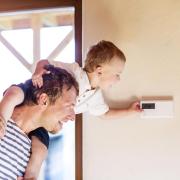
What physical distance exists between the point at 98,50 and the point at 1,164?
2.01ft

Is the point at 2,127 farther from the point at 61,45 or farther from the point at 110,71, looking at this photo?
the point at 61,45

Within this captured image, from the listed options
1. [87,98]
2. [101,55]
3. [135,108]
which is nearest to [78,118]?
[87,98]

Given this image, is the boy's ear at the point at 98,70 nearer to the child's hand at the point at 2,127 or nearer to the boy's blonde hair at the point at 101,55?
the boy's blonde hair at the point at 101,55

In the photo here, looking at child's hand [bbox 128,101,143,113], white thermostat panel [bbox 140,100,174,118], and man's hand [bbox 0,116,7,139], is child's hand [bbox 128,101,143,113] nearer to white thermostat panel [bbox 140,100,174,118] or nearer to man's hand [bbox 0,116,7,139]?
white thermostat panel [bbox 140,100,174,118]

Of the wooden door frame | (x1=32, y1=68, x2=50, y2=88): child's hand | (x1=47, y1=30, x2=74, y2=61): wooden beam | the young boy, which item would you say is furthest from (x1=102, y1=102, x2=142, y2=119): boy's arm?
(x1=32, y1=68, x2=50, y2=88): child's hand

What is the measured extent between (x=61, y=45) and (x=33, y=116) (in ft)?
2.77

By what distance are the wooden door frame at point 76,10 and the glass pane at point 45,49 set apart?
39 mm

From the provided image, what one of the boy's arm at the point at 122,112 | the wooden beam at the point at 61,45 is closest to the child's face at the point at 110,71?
the boy's arm at the point at 122,112

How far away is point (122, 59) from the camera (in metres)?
1.45

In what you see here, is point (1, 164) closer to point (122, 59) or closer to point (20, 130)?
point (20, 130)

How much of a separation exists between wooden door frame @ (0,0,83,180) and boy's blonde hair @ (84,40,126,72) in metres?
0.24

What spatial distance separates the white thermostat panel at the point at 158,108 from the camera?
1589 millimetres

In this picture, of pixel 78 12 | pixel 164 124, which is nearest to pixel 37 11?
pixel 78 12

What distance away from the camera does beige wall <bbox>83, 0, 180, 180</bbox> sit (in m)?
1.60
